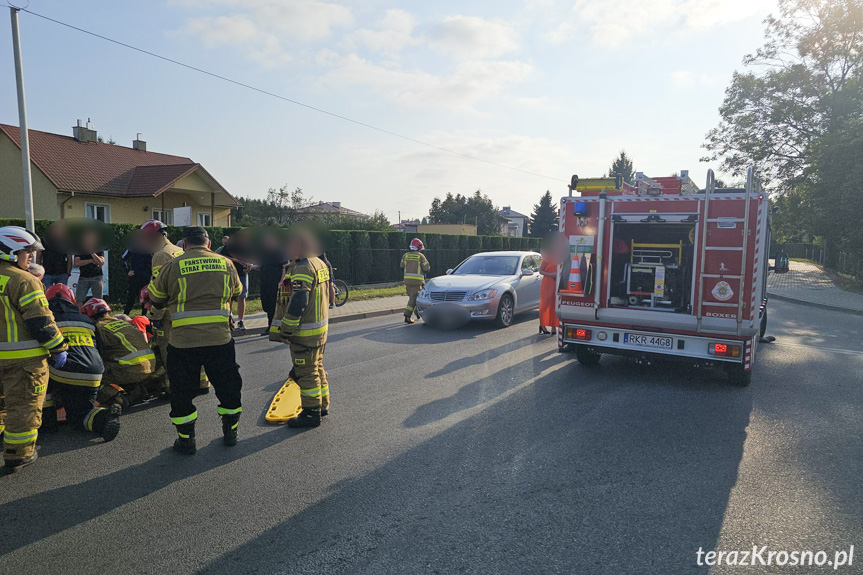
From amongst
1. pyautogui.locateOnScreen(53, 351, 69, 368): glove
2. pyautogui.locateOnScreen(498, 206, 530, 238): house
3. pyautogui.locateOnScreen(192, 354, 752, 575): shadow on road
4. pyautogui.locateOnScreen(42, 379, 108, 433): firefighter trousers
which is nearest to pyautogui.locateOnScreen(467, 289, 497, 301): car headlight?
pyautogui.locateOnScreen(192, 354, 752, 575): shadow on road

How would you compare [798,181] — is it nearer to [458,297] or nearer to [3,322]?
[458,297]

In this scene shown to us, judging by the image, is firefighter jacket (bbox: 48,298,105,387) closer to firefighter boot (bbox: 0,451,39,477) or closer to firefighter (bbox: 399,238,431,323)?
firefighter boot (bbox: 0,451,39,477)

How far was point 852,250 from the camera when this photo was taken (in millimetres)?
24734

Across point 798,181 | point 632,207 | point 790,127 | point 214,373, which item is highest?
point 790,127

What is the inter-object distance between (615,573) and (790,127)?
3800 cm

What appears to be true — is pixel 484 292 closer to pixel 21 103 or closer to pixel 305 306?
pixel 305 306

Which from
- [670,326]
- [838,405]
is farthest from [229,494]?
[838,405]

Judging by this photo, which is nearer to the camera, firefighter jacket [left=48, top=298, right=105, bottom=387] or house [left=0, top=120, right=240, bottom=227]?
firefighter jacket [left=48, top=298, right=105, bottom=387]

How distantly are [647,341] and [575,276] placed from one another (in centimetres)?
115

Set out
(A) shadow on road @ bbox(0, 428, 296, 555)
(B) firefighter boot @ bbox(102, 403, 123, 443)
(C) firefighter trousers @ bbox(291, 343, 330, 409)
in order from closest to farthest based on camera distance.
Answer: (A) shadow on road @ bbox(0, 428, 296, 555) < (B) firefighter boot @ bbox(102, 403, 123, 443) < (C) firefighter trousers @ bbox(291, 343, 330, 409)

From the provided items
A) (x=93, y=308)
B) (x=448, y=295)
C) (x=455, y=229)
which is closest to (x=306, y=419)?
(x=93, y=308)

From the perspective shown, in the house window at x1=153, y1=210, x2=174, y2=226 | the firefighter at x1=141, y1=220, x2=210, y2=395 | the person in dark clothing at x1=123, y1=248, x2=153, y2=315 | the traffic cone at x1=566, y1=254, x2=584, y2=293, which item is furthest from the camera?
the house window at x1=153, y1=210, x2=174, y2=226

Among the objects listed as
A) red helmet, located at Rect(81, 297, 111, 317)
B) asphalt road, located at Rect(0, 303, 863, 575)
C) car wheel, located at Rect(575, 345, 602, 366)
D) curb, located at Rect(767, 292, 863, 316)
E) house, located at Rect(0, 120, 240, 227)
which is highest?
house, located at Rect(0, 120, 240, 227)

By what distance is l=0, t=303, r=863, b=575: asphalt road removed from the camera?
318cm
